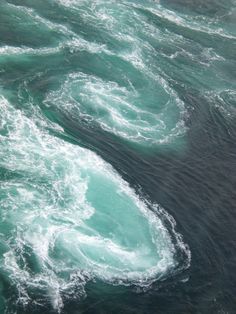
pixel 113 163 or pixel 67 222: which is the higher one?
pixel 113 163

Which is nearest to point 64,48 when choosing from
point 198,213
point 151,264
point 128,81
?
point 128,81

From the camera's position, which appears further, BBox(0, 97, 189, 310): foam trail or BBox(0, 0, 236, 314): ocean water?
BBox(0, 0, 236, 314): ocean water

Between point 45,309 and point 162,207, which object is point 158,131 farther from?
point 45,309

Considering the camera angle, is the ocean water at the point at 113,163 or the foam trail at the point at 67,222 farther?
the ocean water at the point at 113,163

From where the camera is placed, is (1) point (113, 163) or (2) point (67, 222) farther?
(1) point (113, 163)
